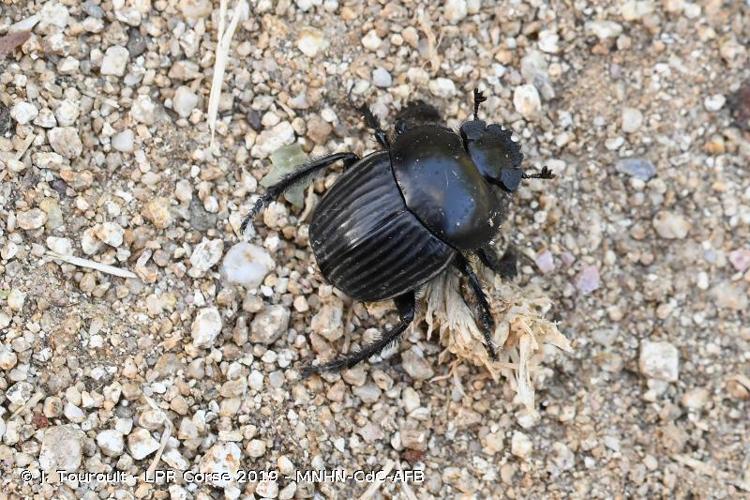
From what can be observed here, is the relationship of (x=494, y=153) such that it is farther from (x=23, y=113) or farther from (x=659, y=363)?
(x=23, y=113)

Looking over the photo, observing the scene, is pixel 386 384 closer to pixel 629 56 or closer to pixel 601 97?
pixel 601 97

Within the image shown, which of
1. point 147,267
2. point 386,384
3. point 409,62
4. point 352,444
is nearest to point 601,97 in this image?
point 409,62

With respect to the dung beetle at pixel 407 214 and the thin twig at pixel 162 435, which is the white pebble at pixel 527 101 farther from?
the thin twig at pixel 162 435

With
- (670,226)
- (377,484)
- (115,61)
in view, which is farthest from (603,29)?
(377,484)

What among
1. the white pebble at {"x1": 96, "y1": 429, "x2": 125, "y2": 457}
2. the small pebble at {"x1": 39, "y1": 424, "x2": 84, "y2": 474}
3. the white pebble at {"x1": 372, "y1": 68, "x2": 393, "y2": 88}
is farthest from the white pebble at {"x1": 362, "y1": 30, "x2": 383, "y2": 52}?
the small pebble at {"x1": 39, "y1": 424, "x2": 84, "y2": 474}

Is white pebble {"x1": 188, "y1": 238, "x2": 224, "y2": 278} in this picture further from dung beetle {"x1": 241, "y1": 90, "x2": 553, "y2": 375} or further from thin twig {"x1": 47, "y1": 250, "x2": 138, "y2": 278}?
thin twig {"x1": 47, "y1": 250, "x2": 138, "y2": 278}

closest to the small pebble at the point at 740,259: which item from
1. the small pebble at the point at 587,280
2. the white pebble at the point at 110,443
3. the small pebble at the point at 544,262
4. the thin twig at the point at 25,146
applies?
the small pebble at the point at 587,280
